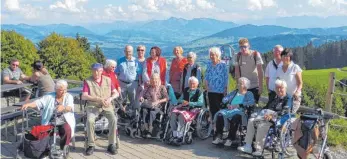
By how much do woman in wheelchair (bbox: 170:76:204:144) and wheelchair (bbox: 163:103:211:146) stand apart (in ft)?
0.12

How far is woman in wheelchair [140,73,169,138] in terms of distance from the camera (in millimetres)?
6734

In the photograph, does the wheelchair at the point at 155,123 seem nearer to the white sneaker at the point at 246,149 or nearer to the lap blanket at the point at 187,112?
the lap blanket at the point at 187,112

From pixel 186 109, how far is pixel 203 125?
1.71ft

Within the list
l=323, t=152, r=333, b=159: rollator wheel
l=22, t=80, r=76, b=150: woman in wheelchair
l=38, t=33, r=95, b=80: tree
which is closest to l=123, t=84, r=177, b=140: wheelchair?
l=22, t=80, r=76, b=150: woman in wheelchair

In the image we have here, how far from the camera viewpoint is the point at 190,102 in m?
6.81

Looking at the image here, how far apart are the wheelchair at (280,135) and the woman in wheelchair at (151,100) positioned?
201cm

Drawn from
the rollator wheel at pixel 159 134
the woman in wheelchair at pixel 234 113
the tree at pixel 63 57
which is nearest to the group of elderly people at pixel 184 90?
the woman in wheelchair at pixel 234 113

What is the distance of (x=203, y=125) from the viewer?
7.05 m

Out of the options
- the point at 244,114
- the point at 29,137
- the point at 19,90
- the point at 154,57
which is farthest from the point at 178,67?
the point at 19,90

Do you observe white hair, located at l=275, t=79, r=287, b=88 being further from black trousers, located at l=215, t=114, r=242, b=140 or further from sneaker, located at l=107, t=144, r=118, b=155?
sneaker, located at l=107, t=144, r=118, b=155

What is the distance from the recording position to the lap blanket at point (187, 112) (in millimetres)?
6535

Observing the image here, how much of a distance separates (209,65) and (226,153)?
1.66 metres

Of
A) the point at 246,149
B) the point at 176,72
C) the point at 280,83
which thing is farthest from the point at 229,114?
the point at 176,72

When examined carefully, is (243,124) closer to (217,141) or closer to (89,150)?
(217,141)
